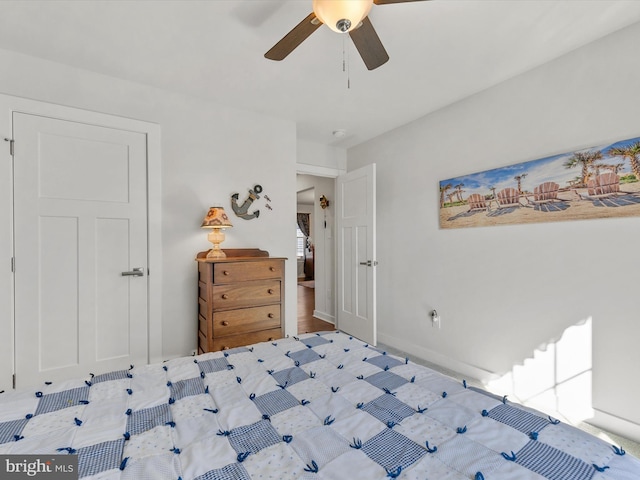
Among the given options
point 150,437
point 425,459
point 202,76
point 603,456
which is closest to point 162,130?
point 202,76

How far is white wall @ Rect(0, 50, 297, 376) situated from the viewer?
2289 millimetres

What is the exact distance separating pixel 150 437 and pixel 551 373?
2.60 m

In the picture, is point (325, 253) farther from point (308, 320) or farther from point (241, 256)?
point (241, 256)

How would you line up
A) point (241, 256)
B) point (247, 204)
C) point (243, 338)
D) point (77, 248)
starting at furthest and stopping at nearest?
A: 1. point (247, 204)
2. point (241, 256)
3. point (243, 338)
4. point (77, 248)

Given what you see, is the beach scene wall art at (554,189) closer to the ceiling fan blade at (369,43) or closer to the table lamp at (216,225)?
the ceiling fan blade at (369,43)

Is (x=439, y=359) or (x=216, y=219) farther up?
(x=216, y=219)

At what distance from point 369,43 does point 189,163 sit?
6.22ft

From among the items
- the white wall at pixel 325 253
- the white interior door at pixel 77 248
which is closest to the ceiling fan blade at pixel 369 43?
the white interior door at pixel 77 248

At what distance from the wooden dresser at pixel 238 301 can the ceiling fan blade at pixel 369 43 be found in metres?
1.73

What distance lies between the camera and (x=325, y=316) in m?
4.77

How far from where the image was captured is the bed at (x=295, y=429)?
2.60ft

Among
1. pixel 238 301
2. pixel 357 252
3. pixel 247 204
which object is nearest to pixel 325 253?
pixel 357 252

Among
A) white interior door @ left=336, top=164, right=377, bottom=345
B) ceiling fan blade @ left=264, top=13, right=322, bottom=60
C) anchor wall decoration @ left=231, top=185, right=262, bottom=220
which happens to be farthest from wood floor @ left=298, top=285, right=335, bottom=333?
ceiling fan blade @ left=264, top=13, right=322, bottom=60

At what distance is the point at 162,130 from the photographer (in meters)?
2.67
